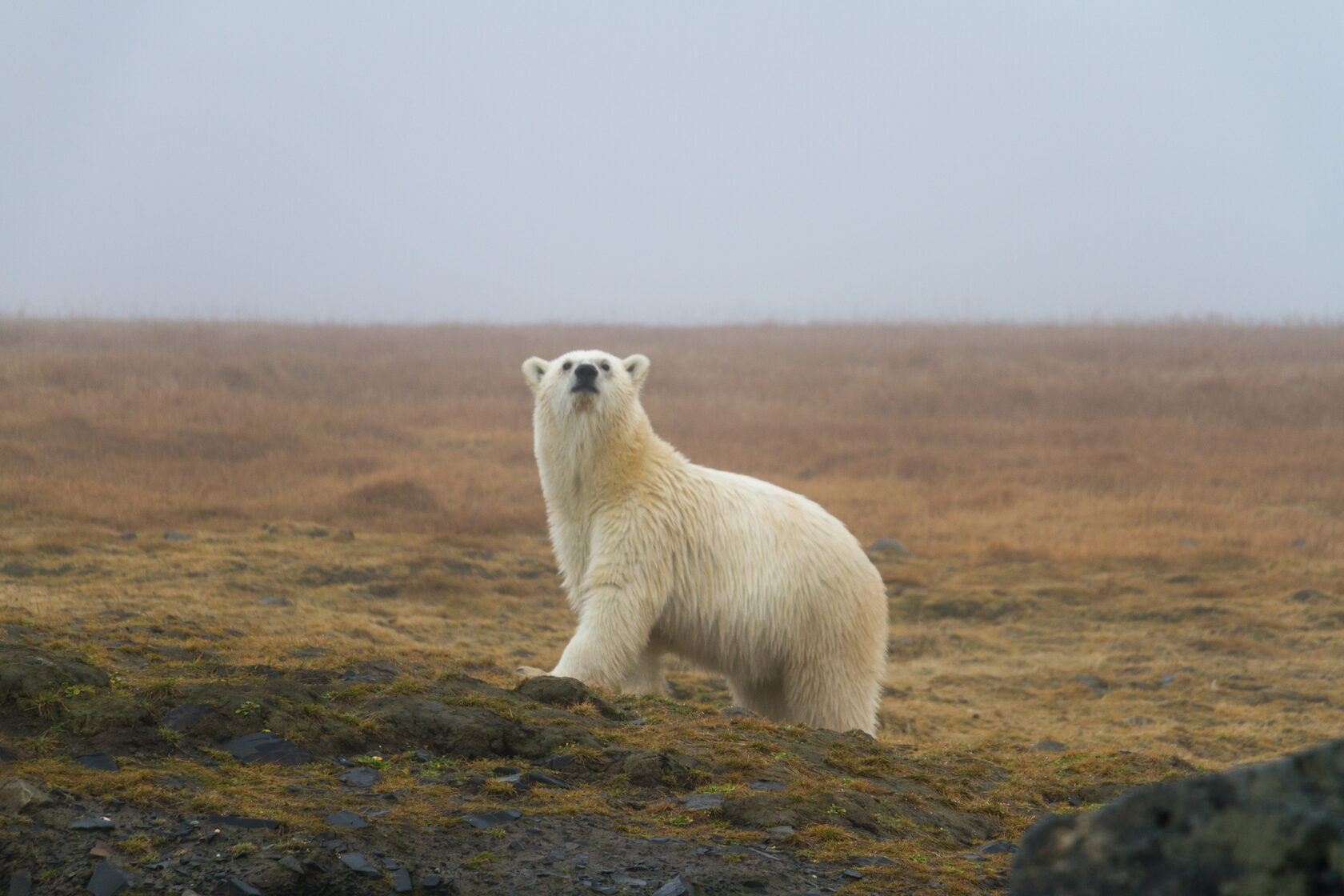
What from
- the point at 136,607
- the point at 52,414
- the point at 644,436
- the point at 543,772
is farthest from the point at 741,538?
the point at 52,414

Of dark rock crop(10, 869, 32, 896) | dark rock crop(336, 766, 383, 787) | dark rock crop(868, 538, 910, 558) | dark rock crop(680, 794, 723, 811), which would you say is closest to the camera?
dark rock crop(10, 869, 32, 896)

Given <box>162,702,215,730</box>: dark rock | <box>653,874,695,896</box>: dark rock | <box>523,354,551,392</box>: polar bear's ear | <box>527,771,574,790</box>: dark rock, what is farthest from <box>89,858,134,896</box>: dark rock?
<box>523,354,551,392</box>: polar bear's ear

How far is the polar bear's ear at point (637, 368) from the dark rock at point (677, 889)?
4.69 m

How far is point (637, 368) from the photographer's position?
749 cm

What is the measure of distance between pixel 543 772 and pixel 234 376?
21.5 meters

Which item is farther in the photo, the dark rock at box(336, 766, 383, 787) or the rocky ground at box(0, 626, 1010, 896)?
the dark rock at box(336, 766, 383, 787)

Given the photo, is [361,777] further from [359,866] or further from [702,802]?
[702,802]

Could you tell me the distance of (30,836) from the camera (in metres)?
2.90

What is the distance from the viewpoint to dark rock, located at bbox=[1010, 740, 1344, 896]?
1.18 meters

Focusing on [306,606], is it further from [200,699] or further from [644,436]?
[200,699]

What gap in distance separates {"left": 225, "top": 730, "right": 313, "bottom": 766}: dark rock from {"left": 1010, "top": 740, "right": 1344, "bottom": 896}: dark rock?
324 centimetres

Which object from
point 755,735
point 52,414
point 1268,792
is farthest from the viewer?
point 52,414

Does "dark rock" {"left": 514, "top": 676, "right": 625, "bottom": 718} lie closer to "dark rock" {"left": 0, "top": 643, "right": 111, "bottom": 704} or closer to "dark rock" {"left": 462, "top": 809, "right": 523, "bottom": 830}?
"dark rock" {"left": 462, "top": 809, "right": 523, "bottom": 830}

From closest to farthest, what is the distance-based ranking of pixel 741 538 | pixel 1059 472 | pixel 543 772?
pixel 543 772 < pixel 741 538 < pixel 1059 472
